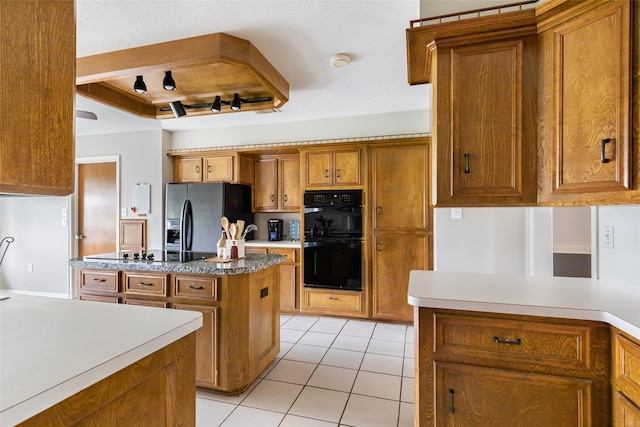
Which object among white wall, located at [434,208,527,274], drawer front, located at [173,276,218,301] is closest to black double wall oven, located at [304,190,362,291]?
white wall, located at [434,208,527,274]

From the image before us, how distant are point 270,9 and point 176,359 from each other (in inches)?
74.0

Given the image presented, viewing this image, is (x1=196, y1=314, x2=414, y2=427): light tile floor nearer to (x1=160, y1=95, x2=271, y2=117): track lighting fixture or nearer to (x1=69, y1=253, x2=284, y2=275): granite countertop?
(x1=69, y1=253, x2=284, y2=275): granite countertop

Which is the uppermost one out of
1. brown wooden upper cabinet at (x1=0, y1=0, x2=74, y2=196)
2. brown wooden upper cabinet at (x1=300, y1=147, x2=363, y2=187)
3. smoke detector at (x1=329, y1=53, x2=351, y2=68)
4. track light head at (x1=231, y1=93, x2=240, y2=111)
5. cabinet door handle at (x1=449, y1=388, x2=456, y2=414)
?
smoke detector at (x1=329, y1=53, x2=351, y2=68)

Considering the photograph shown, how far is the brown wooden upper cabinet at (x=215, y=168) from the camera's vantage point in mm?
4016

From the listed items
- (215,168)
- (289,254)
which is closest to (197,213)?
(215,168)

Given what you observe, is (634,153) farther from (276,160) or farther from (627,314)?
(276,160)

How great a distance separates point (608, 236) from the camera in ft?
5.42

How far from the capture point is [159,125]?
160 inches

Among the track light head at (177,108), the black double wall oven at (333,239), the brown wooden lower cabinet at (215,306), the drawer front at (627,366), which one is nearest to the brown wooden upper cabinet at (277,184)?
the black double wall oven at (333,239)

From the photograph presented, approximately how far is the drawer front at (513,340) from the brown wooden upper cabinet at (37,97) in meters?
1.48

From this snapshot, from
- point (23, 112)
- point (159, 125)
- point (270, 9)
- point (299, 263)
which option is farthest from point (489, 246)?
point (159, 125)

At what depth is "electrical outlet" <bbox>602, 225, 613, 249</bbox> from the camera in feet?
5.37

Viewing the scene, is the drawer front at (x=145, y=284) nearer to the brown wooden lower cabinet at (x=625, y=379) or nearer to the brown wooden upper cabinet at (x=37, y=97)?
the brown wooden upper cabinet at (x=37, y=97)

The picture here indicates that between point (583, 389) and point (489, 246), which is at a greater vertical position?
point (489, 246)
